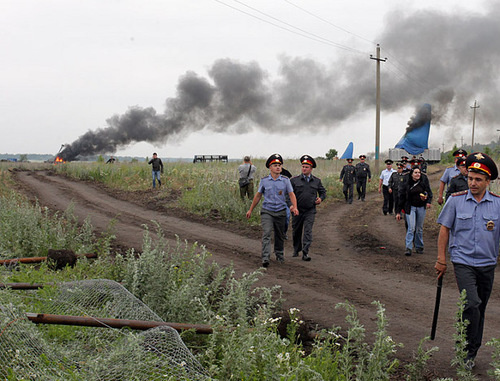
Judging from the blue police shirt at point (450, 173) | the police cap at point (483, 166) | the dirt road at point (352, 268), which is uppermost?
the police cap at point (483, 166)

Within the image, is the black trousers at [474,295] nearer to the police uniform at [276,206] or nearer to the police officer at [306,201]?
the police uniform at [276,206]

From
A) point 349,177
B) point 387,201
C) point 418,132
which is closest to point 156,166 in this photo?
point 349,177

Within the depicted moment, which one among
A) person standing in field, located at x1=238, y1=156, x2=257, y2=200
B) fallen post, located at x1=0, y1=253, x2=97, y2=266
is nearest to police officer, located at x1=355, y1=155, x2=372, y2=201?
person standing in field, located at x1=238, y1=156, x2=257, y2=200

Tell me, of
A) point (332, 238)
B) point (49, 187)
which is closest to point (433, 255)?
point (332, 238)

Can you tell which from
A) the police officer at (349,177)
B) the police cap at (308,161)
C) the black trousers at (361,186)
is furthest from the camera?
the black trousers at (361,186)

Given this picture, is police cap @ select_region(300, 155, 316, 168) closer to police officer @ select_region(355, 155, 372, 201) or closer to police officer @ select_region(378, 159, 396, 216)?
police officer @ select_region(378, 159, 396, 216)

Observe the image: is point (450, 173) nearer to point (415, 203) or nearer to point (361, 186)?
point (415, 203)

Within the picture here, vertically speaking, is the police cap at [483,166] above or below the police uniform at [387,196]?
above

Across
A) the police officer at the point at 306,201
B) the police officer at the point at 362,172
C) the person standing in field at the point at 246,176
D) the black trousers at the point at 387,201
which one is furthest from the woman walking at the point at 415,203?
the police officer at the point at 362,172

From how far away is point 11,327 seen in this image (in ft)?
12.2

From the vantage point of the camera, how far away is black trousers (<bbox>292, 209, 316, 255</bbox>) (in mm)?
9742

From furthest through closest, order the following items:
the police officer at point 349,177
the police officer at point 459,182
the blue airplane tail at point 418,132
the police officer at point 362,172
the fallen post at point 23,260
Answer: the blue airplane tail at point 418,132 < the police officer at point 362,172 < the police officer at point 349,177 < the police officer at point 459,182 < the fallen post at point 23,260

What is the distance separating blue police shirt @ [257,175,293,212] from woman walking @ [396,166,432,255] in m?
2.82

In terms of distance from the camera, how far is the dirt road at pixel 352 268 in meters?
5.79
